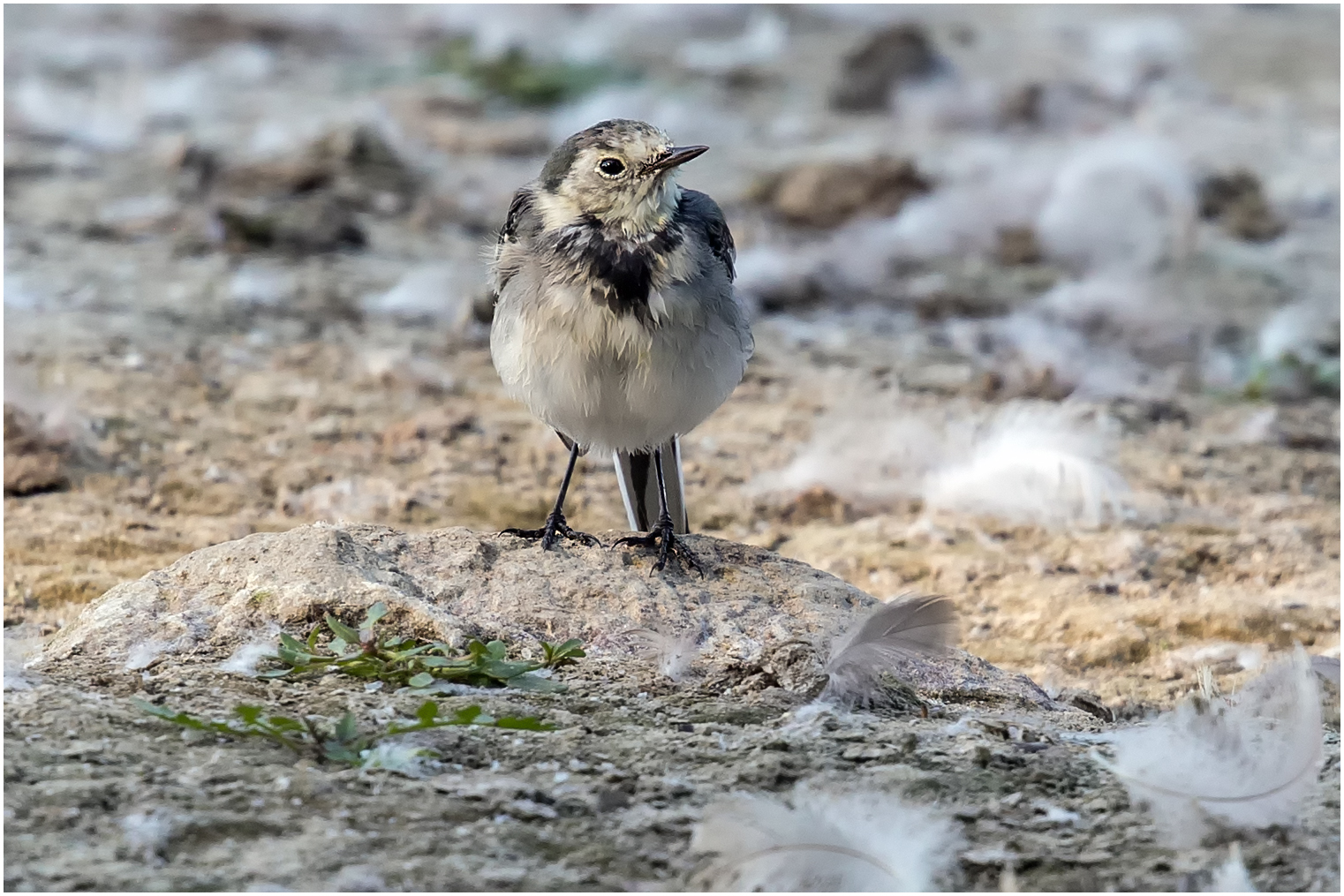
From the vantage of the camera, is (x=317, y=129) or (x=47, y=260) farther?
(x=317, y=129)

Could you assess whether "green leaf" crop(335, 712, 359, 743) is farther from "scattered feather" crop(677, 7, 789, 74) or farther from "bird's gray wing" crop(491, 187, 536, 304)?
"scattered feather" crop(677, 7, 789, 74)

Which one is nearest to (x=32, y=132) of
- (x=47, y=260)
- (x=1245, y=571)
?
(x=47, y=260)

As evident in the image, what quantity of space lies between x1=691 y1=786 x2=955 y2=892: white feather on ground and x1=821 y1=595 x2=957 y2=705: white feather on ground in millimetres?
764

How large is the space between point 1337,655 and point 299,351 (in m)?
5.18

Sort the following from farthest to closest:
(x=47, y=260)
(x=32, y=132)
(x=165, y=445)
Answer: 1. (x=32, y=132)
2. (x=47, y=260)
3. (x=165, y=445)

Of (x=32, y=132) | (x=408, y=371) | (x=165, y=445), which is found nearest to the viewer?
(x=165, y=445)

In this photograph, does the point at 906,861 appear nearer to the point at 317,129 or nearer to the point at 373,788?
the point at 373,788

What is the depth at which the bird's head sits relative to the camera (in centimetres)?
477

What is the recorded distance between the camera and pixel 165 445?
6902 mm

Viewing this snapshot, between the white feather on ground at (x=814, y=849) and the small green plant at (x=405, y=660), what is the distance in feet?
2.67

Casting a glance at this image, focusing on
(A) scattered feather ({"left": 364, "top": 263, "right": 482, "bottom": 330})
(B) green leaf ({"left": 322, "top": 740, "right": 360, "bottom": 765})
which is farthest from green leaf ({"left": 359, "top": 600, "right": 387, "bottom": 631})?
(A) scattered feather ({"left": 364, "top": 263, "right": 482, "bottom": 330})

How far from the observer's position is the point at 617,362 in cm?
466

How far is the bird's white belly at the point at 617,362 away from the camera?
4.62 meters

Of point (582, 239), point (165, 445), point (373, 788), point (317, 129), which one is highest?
point (317, 129)
